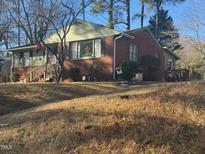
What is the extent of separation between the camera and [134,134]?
912 cm

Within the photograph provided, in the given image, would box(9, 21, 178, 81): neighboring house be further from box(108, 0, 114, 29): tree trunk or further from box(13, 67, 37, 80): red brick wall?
box(108, 0, 114, 29): tree trunk

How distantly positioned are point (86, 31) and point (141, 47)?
471 centimetres

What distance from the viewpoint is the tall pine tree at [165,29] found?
1994 inches

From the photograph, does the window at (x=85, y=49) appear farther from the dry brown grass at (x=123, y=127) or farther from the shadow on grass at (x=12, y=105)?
the dry brown grass at (x=123, y=127)

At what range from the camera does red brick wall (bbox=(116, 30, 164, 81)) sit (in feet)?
108

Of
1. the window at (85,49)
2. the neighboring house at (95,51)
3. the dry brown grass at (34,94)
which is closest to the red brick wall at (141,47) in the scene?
the neighboring house at (95,51)

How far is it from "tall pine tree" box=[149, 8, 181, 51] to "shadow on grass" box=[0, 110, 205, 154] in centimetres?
4035

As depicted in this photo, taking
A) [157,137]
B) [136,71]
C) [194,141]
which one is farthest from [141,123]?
[136,71]

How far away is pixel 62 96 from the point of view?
20312 millimetres

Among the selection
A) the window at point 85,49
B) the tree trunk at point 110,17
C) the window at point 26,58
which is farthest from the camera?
the tree trunk at point 110,17

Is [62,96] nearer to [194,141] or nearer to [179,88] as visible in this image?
[179,88]

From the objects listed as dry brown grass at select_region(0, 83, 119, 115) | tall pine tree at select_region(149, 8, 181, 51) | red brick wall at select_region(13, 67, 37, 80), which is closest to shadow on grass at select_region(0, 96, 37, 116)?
dry brown grass at select_region(0, 83, 119, 115)

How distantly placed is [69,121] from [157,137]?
2996 millimetres

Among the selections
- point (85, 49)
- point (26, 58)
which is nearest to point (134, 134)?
point (85, 49)
